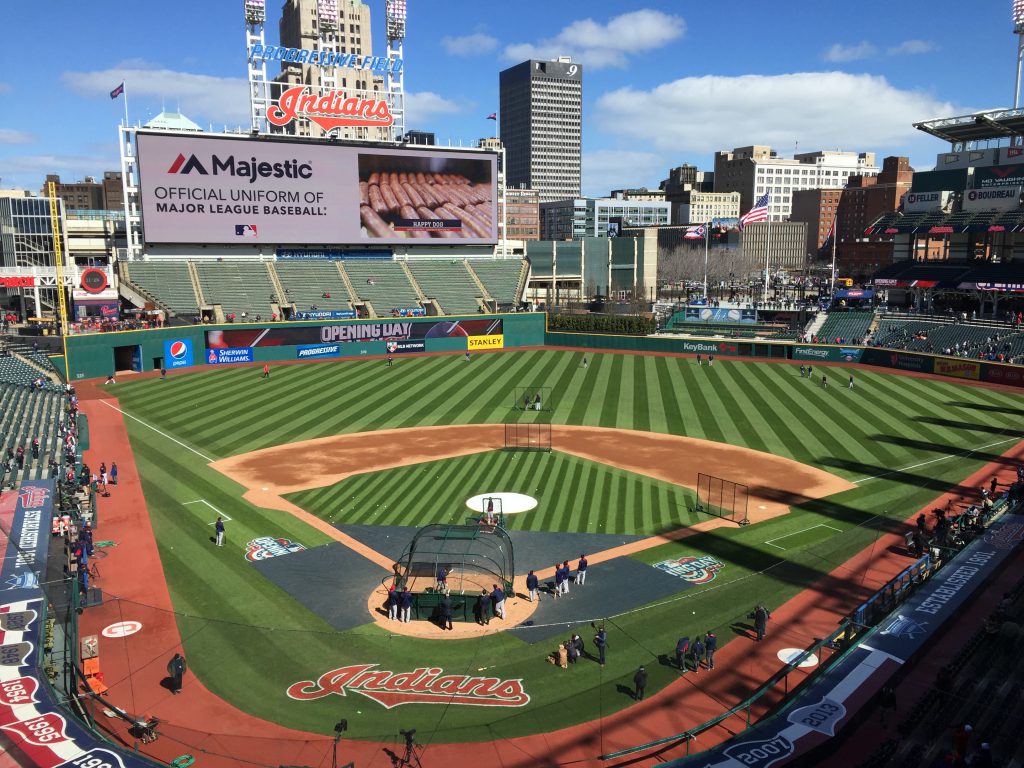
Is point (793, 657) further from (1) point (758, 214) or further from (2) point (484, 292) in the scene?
(2) point (484, 292)

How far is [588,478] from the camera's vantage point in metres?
33.3

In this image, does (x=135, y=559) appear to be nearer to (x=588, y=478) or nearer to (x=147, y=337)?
(x=588, y=478)

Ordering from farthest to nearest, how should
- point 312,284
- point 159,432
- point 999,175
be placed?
1. point 312,284
2. point 999,175
3. point 159,432

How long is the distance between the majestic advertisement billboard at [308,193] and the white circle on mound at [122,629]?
2204 inches

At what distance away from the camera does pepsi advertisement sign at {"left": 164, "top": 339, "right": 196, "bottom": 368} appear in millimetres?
60094

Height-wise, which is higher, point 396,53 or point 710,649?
point 396,53

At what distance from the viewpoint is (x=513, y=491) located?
3162cm

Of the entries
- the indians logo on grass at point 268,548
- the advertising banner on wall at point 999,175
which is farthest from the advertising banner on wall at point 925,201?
the indians logo on grass at point 268,548

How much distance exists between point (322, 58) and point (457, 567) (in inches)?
2532

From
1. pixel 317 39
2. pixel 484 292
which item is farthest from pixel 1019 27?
pixel 317 39

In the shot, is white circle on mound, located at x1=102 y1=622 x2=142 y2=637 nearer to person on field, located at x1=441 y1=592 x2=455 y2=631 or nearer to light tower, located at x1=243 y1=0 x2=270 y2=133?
person on field, located at x1=441 y1=592 x2=455 y2=631

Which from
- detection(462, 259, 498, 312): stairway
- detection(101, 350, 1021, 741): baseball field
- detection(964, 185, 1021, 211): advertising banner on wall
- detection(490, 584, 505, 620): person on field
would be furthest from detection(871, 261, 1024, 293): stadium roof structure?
detection(490, 584, 505, 620): person on field

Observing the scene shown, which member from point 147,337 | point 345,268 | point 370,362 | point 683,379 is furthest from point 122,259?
point 683,379

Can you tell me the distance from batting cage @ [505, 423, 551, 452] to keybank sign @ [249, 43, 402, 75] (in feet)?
151
